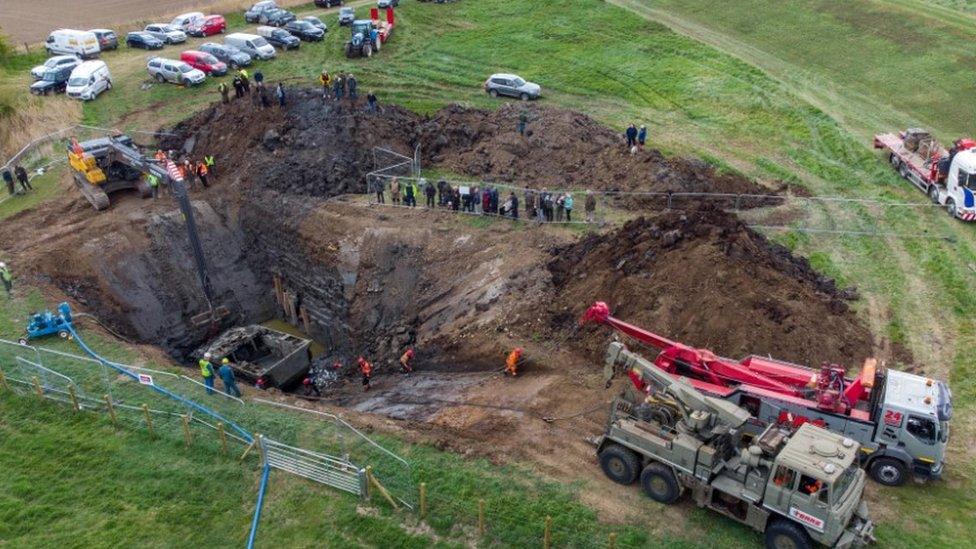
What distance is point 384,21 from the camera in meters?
61.4

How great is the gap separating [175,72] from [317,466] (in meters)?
38.1

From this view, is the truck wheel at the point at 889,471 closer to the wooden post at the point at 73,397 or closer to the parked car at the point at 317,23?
the wooden post at the point at 73,397

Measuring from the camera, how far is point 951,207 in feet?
112

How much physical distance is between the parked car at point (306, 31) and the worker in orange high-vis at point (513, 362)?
40.0 metres

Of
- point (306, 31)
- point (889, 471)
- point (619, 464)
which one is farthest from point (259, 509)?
point (306, 31)

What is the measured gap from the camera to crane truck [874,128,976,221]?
109 ft

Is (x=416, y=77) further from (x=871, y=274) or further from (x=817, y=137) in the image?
(x=871, y=274)

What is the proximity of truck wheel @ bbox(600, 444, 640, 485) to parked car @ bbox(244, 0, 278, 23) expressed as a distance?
173ft

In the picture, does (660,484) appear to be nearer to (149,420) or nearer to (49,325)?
(149,420)

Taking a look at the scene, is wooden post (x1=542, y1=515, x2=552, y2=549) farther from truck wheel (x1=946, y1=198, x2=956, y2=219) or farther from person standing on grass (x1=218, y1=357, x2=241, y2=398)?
truck wheel (x1=946, y1=198, x2=956, y2=219)

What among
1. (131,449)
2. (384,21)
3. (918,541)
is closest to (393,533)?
(131,449)

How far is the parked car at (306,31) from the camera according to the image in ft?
191

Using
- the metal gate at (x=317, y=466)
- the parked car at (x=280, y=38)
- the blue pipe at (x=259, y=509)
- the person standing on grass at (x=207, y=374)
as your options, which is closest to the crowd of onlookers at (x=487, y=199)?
the person standing on grass at (x=207, y=374)

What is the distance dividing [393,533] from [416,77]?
3778 centimetres
